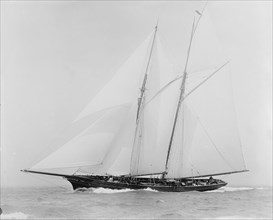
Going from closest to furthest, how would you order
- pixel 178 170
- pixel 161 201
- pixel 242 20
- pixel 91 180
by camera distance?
pixel 242 20, pixel 161 201, pixel 91 180, pixel 178 170

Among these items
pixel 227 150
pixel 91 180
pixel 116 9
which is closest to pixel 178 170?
pixel 227 150

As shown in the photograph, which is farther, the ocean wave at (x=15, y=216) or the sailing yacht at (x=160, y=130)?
the sailing yacht at (x=160, y=130)

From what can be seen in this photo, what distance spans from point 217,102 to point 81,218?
13.4 m

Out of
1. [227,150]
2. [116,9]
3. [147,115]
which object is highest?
[116,9]

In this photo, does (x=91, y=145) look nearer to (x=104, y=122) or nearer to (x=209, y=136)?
(x=104, y=122)

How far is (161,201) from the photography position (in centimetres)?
1794

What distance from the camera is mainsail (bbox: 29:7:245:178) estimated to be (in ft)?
74.4

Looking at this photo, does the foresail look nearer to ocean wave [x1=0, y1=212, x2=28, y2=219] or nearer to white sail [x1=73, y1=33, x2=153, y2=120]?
white sail [x1=73, y1=33, x2=153, y2=120]

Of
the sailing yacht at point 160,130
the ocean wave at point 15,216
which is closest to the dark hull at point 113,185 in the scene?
the sailing yacht at point 160,130

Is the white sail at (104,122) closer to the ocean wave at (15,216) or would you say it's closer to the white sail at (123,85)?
the white sail at (123,85)

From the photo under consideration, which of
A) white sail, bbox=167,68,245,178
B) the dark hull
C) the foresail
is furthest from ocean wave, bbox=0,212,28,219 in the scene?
white sail, bbox=167,68,245,178

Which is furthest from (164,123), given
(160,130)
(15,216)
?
(15,216)

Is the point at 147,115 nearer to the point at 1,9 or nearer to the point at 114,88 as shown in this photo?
the point at 114,88

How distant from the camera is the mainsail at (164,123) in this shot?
2267 centimetres
